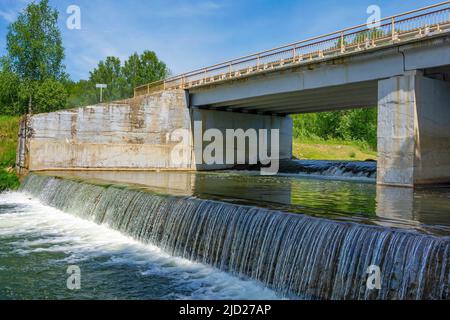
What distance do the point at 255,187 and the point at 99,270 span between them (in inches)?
387

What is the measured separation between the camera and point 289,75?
80.9ft

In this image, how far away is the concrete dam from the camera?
25.4ft

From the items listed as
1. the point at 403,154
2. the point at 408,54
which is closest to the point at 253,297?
the point at 403,154

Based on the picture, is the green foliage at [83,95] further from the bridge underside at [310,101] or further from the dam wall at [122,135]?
the bridge underside at [310,101]

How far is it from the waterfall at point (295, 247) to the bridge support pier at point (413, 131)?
36.9ft

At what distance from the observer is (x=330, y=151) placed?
53.0 m

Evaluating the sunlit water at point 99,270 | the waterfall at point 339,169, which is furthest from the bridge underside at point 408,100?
the sunlit water at point 99,270

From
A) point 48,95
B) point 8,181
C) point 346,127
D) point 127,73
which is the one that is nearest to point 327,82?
point 8,181

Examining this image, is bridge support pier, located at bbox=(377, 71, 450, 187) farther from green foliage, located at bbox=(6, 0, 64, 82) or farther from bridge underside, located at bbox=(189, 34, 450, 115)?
green foliage, located at bbox=(6, 0, 64, 82)

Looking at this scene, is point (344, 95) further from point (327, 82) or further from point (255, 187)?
point (255, 187)

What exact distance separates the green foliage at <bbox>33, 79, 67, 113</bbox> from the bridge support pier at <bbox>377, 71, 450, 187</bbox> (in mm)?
32177

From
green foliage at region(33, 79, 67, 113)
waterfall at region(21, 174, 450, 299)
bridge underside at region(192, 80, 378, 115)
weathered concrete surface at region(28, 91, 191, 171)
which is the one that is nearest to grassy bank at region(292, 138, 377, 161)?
bridge underside at region(192, 80, 378, 115)
